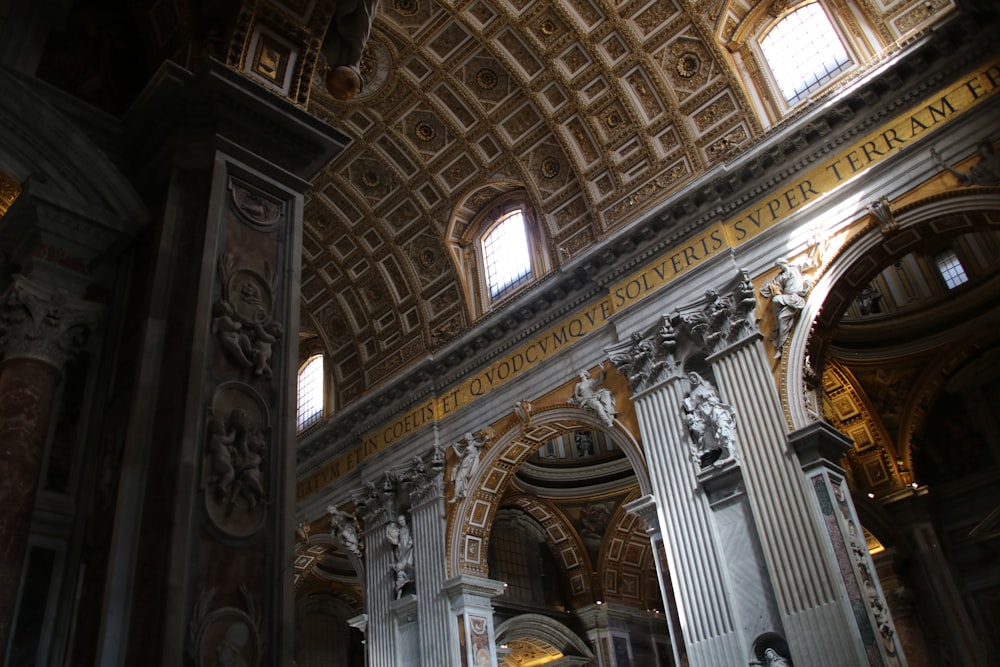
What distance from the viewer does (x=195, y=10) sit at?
680 cm

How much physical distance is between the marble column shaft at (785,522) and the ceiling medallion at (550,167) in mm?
5941

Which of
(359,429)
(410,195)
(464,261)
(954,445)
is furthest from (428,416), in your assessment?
(954,445)

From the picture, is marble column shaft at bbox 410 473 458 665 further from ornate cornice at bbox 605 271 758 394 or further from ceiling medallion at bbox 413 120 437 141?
ceiling medallion at bbox 413 120 437 141

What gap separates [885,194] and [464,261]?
351 inches

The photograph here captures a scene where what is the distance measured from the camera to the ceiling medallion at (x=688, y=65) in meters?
14.7

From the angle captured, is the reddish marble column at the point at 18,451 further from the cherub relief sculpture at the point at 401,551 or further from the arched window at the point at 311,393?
the arched window at the point at 311,393

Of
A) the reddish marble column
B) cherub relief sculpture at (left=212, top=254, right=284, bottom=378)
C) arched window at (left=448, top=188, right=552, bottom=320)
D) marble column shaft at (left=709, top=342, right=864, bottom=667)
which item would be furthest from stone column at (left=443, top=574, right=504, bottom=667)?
the reddish marble column

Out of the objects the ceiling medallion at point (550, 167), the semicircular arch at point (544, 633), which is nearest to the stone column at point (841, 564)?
the ceiling medallion at point (550, 167)

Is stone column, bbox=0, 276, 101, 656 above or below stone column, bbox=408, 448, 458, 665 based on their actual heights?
below

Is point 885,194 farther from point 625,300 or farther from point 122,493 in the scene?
point 122,493

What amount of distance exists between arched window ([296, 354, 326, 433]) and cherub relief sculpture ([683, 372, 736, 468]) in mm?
10954

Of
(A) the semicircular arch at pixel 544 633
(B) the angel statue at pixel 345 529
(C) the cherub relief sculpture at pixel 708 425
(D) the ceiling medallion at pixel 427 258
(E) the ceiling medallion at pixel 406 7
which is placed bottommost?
(A) the semicircular arch at pixel 544 633

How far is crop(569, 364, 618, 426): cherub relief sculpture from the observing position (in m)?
13.8

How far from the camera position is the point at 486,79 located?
16438 millimetres
